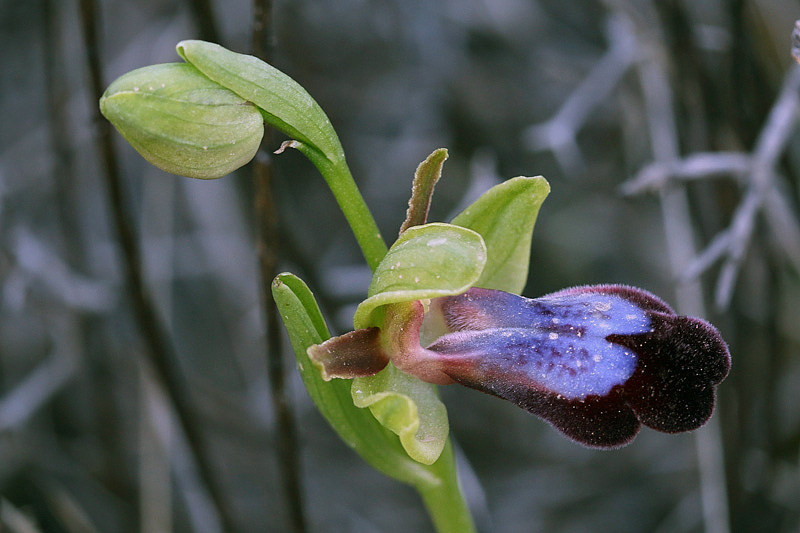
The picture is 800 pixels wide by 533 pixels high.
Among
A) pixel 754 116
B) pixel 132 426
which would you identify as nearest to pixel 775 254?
pixel 754 116

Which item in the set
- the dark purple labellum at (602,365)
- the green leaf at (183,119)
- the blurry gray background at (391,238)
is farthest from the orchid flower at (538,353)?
the blurry gray background at (391,238)

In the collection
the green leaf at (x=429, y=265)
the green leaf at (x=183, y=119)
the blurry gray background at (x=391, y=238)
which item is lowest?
the blurry gray background at (x=391, y=238)

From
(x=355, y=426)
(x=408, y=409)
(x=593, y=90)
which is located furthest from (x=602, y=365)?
(x=593, y=90)

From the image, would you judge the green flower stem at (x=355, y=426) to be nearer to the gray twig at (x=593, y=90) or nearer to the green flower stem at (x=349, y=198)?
the green flower stem at (x=349, y=198)

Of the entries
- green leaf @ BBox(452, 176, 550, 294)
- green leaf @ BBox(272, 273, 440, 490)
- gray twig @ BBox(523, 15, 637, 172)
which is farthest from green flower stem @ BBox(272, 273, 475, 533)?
gray twig @ BBox(523, 15, 637, 172)

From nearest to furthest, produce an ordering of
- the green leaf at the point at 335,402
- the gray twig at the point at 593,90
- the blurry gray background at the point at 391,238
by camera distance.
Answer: the green leaf at the point at 335,402
the blurry gray background at the point at 391,238
the gray twig at the point at 593,90
